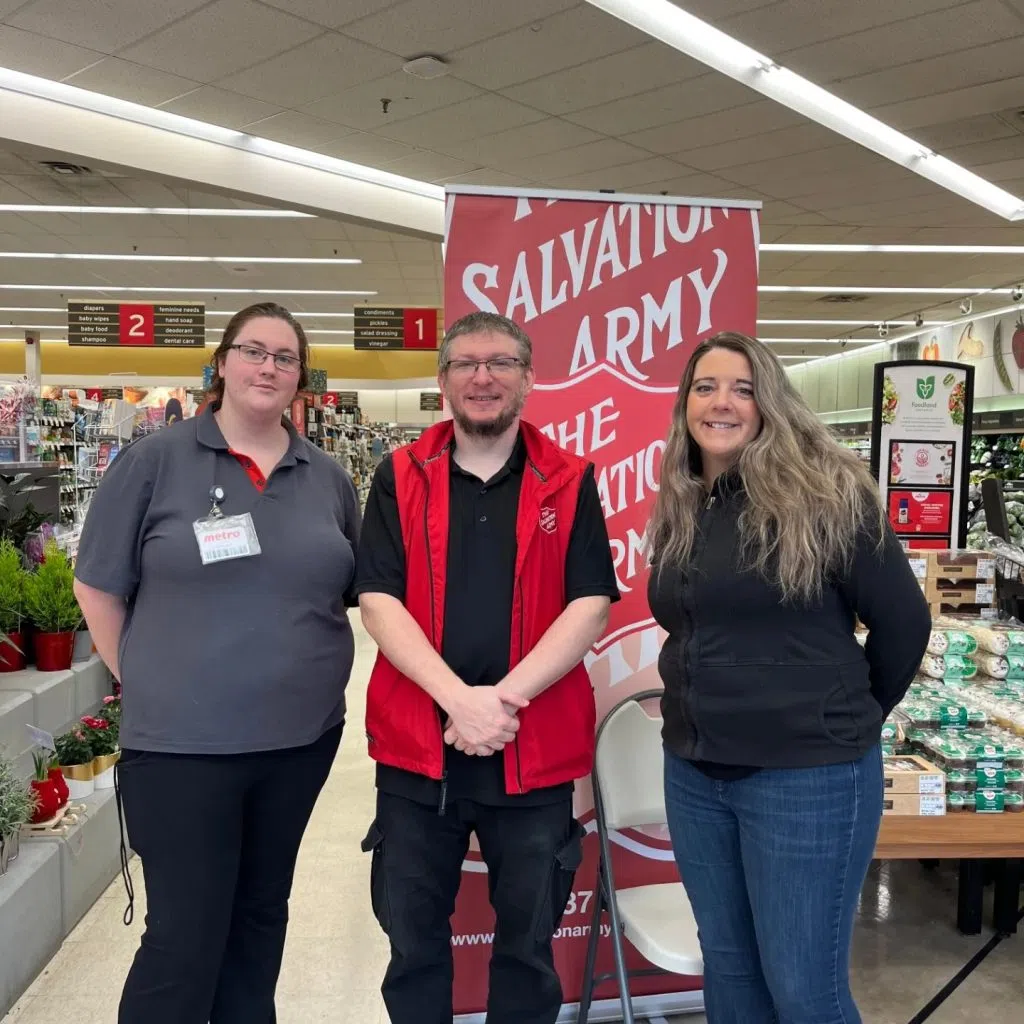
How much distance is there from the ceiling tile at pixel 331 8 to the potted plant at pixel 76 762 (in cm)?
362

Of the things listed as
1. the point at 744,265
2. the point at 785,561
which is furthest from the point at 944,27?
the point at 785,561

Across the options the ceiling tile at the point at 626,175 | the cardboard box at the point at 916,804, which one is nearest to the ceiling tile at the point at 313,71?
the ceiling tile at the point at 626,175

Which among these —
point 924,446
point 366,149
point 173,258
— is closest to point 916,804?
point 924,446

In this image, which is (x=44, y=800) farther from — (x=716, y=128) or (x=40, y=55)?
(x=716, y=128)

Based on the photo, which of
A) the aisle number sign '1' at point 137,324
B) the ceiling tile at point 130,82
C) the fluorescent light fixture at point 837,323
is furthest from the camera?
the fluorescent light fixture at point 837,323

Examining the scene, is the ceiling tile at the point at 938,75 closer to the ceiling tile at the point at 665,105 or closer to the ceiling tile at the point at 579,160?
the ceiling tile at the point at 665,105

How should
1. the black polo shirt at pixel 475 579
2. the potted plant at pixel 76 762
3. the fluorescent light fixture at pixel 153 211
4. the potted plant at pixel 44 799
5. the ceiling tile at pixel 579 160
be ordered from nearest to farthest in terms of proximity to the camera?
the black polo shirt at pixel 475 579
the potted plant at pixel 44 799
the potted plant at pixel 76 762
the ceiling tile at pixel 579 160
the fluorescent light fixture at pixel 153 211

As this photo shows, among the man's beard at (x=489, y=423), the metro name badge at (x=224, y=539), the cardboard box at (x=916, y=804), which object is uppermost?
the man's beard at (x=489, y=423)

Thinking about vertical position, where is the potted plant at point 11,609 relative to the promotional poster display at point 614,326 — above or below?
below

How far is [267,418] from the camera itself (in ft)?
5.97

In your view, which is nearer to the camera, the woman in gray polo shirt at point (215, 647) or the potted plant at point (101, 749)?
the woman in gray polo shirt at point (215, 647)

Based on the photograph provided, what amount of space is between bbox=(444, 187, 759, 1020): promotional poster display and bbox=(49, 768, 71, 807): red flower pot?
1.38 metres

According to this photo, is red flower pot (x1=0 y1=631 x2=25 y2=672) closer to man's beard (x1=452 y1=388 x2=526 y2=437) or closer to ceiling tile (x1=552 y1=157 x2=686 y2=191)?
man's beard (x1=452 y1=388 x2=526 y2=437)

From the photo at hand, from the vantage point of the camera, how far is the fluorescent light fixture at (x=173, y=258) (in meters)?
10.2
